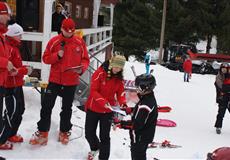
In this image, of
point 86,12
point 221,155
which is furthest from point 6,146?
point 86,12

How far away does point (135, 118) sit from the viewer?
507cm

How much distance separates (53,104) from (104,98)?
31.6 inches

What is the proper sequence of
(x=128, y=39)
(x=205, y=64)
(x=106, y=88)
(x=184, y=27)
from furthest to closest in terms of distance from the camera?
1. (x=128, y=39)
2. (x=184, y=27)
3. (x=205, y=64)
4. (x=106, y=88)

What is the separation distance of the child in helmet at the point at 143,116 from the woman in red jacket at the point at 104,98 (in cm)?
46

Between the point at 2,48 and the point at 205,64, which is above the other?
the point at 2,48

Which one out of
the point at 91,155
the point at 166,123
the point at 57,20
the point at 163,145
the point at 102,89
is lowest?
the point at 166,123

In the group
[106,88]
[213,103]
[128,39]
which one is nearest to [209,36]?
[128,39]

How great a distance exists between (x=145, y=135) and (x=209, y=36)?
3692 cm

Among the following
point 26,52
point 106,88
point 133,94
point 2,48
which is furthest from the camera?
point 133,94

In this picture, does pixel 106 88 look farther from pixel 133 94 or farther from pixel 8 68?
pixel 133 94

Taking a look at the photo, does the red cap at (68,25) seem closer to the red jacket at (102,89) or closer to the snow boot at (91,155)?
the red jacket at (102,89)

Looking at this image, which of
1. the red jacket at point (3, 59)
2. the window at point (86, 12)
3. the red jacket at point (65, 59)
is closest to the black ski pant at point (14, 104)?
the red jacket at point (65, 59)

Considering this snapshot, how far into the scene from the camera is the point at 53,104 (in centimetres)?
598

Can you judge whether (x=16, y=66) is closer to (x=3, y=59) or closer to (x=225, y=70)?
(x=3, y=59)
